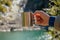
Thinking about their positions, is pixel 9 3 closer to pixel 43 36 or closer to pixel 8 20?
pixel 8 20

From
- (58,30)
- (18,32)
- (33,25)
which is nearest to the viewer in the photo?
(58,30)

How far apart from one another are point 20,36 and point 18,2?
1.73ft

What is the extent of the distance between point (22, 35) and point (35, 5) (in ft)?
1.72

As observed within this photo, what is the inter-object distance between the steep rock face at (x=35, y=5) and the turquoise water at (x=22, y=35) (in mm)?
343

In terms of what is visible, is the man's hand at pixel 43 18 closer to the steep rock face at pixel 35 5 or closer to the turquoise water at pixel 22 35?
the steep rock face at pixel 35 5

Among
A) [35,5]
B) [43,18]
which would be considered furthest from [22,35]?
[43,18]

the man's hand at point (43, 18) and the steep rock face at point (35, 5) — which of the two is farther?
the steep rock face at point (35, 5)

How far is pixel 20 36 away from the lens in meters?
2.20

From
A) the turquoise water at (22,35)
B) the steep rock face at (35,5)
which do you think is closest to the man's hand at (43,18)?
the steep rock face at (35,5)

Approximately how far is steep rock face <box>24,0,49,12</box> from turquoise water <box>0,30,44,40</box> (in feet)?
1.13

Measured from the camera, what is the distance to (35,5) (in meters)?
1.98

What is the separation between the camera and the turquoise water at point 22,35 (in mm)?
2123

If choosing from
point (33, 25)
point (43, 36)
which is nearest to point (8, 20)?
point (33, 25)

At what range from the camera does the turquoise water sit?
83.6 inches
